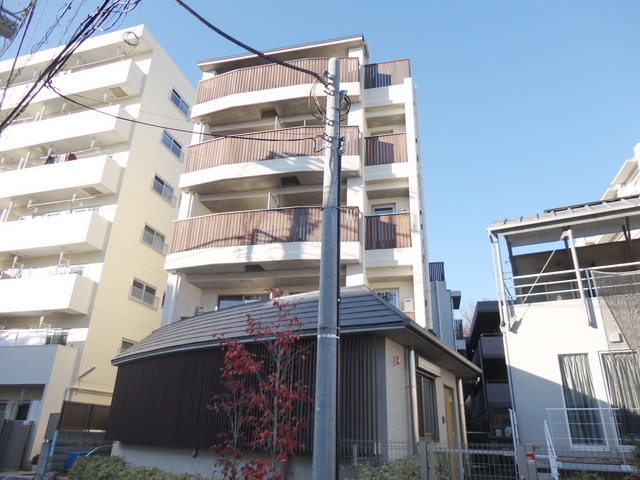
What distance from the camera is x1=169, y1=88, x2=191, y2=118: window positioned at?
2641 cm

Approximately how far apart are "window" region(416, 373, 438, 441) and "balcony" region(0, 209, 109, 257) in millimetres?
16021

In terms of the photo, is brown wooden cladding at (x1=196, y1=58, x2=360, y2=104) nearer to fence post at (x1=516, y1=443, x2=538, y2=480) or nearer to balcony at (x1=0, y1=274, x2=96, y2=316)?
balcony at (x1=0, y1=274, x2=96, y2=316)

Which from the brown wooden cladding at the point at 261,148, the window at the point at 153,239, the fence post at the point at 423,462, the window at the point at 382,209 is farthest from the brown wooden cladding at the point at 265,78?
the fence post at the point at 423,462

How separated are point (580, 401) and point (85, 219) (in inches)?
787

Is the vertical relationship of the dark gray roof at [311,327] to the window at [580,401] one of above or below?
above

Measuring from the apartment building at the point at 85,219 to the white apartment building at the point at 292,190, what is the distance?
4453mm

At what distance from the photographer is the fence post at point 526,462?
568 cm

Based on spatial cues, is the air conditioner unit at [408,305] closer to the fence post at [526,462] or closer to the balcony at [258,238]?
the balcony at [258,238]

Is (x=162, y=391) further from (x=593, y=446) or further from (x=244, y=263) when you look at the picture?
(x=593, y=446)

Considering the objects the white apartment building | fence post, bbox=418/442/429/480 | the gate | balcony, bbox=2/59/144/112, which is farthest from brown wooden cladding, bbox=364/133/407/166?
the gate

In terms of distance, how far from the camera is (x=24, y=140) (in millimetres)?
23953

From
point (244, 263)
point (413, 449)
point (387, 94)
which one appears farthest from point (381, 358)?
point (387, 94)

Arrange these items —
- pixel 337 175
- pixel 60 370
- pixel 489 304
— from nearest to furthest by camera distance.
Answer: pixel 337 175 < pixel 60 370 < pixel 489 304

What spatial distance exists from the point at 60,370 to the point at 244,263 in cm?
944
